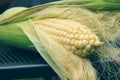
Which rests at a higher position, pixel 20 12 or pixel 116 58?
pixel 20 12

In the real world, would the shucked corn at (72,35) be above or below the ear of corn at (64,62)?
above

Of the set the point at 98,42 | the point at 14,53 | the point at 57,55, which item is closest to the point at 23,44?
the point at 14,53

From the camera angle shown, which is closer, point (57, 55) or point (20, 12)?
point (57, 55)

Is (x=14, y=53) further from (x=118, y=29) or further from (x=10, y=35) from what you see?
(x=118, y=29)

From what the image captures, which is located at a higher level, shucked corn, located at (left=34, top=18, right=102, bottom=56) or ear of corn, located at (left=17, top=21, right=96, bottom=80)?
shucked corn, located at (left=34, top=18, right=102, bottom=56)

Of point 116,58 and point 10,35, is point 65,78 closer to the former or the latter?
point 116,58

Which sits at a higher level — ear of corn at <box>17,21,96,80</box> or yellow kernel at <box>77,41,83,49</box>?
yellow kernel at <box>77,41,83,49</box>

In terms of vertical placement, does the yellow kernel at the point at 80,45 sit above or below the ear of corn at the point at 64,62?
above
